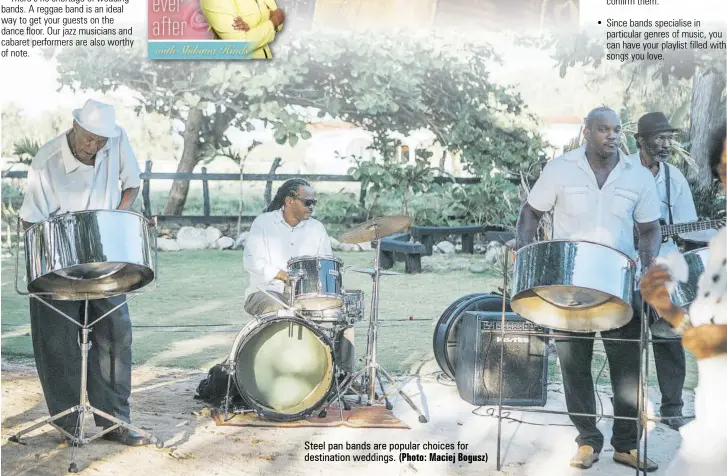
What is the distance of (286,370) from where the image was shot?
427cm

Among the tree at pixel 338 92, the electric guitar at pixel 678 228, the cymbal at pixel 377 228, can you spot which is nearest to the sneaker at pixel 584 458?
the electric guitar at pixel 678 228

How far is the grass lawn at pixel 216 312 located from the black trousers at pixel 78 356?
4.17 ft

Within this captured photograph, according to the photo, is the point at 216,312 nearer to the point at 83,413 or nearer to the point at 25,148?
the point at 25,148

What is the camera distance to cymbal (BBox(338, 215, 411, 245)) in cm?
427

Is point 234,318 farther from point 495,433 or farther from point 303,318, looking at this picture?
point 495,433

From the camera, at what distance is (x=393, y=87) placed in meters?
6.04

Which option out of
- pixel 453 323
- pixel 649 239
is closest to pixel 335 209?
pixel 453 323

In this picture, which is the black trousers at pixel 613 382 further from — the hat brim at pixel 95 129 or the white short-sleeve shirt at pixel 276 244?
the hat brim at pixel 95 129

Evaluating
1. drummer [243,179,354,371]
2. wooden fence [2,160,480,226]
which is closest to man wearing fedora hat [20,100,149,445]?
drummer [243,179,354,371]

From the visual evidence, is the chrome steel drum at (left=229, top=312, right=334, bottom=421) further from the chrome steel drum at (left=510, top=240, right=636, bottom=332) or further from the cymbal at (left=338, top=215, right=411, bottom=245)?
the chrome steel drum at (left=510, top=240, right=636, bottom=332)

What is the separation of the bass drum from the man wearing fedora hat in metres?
1.57

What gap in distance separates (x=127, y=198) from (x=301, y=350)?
39.0 inches

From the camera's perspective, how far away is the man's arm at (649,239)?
12.2 feet

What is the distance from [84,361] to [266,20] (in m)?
1.68
